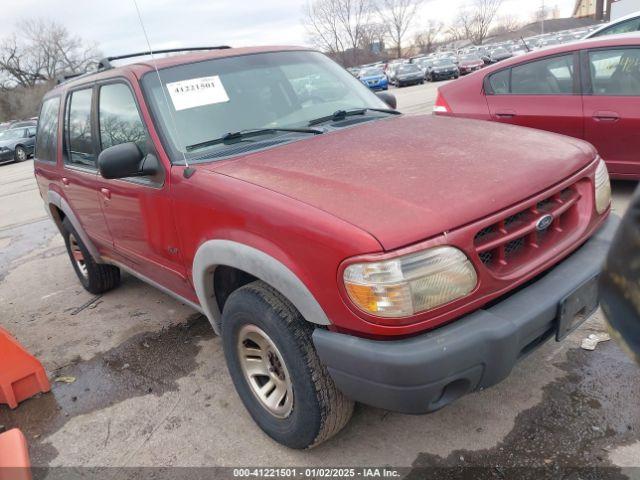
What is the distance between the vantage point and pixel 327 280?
196 cm

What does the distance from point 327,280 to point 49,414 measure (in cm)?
221

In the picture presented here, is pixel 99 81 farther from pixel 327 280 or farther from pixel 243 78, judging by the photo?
pixel 327 280

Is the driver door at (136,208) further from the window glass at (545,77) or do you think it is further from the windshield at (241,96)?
the window glass at (545,77)

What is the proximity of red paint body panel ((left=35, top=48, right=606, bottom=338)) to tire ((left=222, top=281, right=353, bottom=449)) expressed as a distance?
241mm

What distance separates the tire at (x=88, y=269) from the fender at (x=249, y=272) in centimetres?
210

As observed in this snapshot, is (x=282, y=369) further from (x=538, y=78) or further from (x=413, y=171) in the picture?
(x=538, y=78)

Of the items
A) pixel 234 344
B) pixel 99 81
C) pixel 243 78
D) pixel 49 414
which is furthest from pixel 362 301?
pixel 99 81

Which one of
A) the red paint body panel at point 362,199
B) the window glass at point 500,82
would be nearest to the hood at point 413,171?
the red paint body panel at point 362,199

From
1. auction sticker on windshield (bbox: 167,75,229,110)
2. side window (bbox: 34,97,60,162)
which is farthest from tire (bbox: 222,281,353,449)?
side window (bbox: 34,97,60,162)

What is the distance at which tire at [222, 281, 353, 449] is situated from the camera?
86.2 inches

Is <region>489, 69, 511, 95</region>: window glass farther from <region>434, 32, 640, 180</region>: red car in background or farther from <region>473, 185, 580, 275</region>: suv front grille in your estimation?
<region>473, 185, 580, 275</region>: suv front grille

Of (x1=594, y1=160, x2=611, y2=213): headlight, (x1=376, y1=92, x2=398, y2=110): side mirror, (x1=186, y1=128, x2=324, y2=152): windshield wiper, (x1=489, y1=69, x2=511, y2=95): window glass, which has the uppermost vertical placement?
(x1=186, y1=128, x2=324, y2=152): windshield wiper

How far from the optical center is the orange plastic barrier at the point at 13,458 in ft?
7.80

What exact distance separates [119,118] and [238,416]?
1.94 metres
